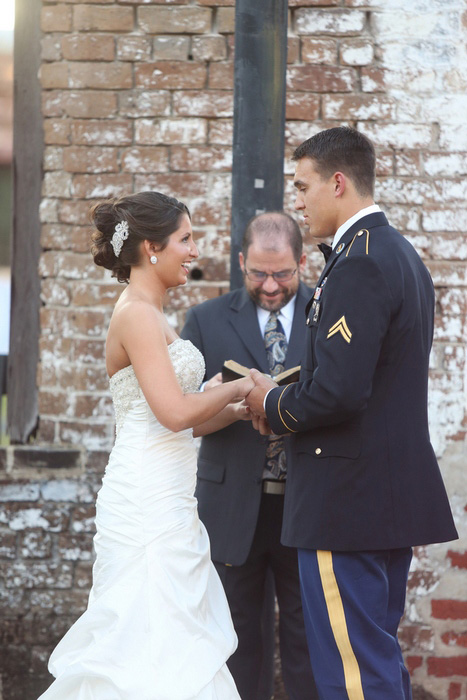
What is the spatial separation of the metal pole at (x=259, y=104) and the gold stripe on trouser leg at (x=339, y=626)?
1.13m

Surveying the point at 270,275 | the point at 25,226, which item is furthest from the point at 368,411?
the point at 25,226

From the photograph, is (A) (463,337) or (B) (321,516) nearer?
(B) (321,516)

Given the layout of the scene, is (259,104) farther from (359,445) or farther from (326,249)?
(359,445)

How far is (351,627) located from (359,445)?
1.67ft

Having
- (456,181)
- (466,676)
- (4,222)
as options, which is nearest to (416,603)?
(466,676)

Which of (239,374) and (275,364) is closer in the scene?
(239,374)

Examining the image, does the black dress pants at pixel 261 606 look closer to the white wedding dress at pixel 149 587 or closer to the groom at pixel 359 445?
the white wedding dress at pixel 149 587

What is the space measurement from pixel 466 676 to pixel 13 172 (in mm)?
3066

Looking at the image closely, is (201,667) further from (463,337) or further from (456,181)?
(456,181)

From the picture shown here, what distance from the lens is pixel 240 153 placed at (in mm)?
2768

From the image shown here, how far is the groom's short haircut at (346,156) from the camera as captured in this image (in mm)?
2686

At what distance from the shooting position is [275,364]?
327cm

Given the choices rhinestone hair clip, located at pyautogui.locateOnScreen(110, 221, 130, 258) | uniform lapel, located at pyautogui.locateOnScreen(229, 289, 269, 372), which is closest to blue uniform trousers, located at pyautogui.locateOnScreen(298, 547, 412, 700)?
uniform lapel, located at pyautogui.locateOnScreen(229, 289, 269, 372)

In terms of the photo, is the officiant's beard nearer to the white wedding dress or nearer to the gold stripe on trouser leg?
the white wedding dress
